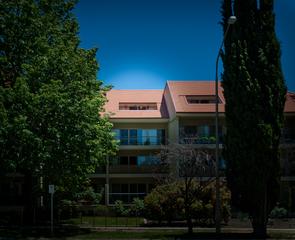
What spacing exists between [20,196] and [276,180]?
28.5 meters

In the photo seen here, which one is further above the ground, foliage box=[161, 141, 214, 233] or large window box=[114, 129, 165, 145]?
large window box=[114, 129, 165, 145]

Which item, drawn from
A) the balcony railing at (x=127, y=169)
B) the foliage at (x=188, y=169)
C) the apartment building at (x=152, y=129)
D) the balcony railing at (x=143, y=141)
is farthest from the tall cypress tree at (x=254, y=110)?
the balcony railing at (x=143, y=141)

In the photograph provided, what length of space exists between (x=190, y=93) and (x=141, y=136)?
6704 mm

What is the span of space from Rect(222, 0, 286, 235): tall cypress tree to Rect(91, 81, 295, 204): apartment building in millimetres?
20775

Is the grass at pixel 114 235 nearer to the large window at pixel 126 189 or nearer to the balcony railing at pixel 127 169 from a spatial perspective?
the large window at pixel 126 189

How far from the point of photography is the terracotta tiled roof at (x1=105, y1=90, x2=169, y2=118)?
56531 mm

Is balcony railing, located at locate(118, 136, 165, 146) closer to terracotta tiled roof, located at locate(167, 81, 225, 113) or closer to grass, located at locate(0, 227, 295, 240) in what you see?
terracotta tiled roof, located at locate(167, 81, 225, 113)

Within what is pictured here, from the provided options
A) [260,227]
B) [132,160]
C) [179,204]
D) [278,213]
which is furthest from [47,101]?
[132,160]

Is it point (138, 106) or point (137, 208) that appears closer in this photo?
point (137, 208)

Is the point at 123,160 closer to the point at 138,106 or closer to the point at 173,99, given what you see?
the point at 138,106

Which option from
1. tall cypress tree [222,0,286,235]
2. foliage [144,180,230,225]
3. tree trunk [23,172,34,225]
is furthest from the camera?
tree trunk [23,172,34,225]

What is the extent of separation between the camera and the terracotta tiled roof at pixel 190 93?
53.3 m

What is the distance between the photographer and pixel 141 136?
56.3 meters

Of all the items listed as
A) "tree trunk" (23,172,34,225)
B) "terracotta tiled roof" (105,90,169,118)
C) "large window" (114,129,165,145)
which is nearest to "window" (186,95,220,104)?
"terracotta tiled roof" (105,90,169,118)
